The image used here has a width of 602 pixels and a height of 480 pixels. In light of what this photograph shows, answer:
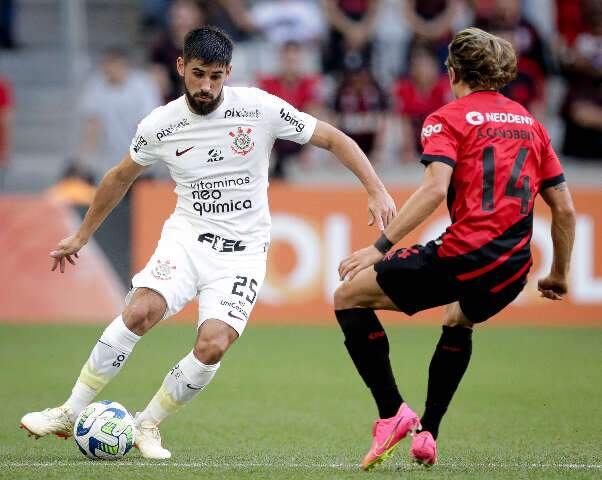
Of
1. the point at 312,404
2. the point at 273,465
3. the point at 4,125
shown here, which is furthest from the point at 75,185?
the point at 273,465

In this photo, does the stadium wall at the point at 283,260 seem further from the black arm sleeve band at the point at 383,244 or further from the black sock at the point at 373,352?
the black arm sleeve band at the point at 383,244

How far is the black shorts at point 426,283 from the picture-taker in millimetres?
6207

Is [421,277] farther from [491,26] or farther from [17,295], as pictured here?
[491,26]

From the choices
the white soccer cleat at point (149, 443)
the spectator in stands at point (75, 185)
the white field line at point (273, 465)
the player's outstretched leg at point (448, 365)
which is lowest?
the spectator in stands at point (75, 185)

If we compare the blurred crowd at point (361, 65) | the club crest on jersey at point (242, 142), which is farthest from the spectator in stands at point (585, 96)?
the club crest on jersey at point (242, 142)

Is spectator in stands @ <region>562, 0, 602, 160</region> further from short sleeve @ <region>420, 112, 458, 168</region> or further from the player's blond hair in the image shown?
short sleeve @ <region>420, 112, 458, 168</region>

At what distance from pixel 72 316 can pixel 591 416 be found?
7655 mm

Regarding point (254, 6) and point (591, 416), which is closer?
point (591, 416)

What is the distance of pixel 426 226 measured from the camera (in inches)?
568

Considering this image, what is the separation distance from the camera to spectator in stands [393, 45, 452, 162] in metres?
16.6

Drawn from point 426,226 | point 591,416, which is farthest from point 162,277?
point 426,226

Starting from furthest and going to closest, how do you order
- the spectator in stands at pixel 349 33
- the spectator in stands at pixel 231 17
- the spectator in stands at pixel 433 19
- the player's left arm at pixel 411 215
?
the spectator in stands at pixel 433 19 → the spectator in stands at pixel 231 17 → the spectator in stands at pixel 349 33 → the player's left arm at pixel 411 215

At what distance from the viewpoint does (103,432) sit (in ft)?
21.5

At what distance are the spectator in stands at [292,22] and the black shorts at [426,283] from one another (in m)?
11.8
